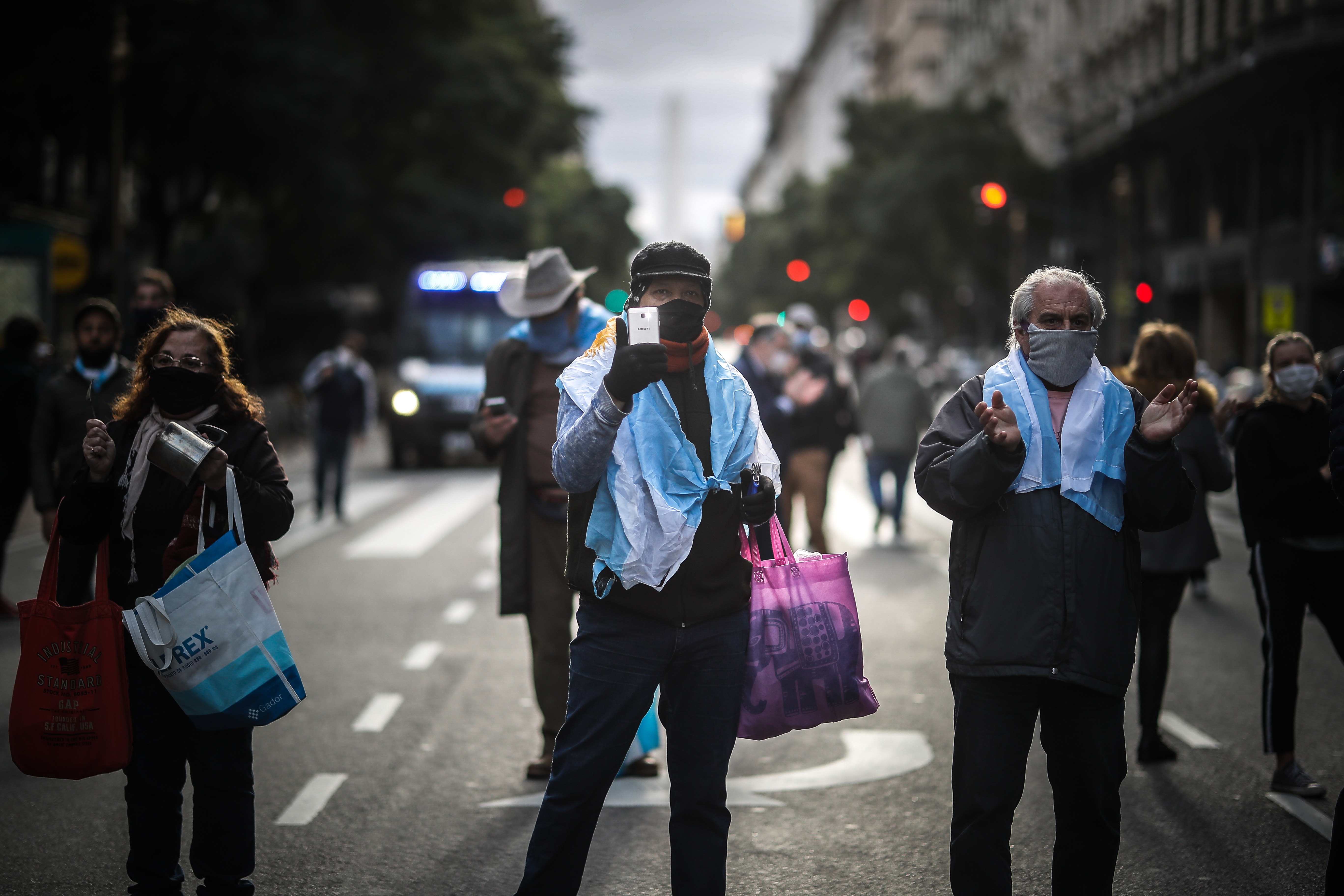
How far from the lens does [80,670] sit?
3721 mm

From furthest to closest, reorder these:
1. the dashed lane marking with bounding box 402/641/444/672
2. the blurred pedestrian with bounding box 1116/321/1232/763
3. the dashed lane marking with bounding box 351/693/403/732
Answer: the dashed lane marking with bounding box 402/641/444/672, the dashed lane marking with bounding box 351/693/403/732, the blurred pedestrian with bounding box 1116/321/1232/763

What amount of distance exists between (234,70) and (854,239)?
1392 inches

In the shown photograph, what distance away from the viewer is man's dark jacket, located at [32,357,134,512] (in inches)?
269

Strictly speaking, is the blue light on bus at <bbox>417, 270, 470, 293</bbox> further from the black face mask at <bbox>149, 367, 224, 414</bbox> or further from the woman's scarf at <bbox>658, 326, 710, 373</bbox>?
the woman's scarf at <bbox>658, 326, 710, 373</bbox>

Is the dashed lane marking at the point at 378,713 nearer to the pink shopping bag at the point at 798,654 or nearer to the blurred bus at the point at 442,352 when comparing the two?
the pink shopping bag at the point at 798,654

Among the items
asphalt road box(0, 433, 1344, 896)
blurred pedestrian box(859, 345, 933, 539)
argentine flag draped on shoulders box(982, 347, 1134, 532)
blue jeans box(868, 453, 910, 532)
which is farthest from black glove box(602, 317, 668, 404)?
blue jeans box(868, 453, 910, 532)

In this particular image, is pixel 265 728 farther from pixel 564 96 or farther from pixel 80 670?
pixel 564 96

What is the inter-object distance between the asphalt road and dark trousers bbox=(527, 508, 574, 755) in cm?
36

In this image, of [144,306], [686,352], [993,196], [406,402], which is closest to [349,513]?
[406,402]

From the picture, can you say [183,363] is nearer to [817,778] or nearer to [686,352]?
[686,352]

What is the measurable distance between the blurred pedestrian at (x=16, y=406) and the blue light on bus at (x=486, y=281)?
545 inches

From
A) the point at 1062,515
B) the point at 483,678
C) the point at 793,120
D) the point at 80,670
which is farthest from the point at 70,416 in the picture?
the point at 793,120

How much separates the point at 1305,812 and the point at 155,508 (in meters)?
3.97

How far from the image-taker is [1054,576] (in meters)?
3.57
